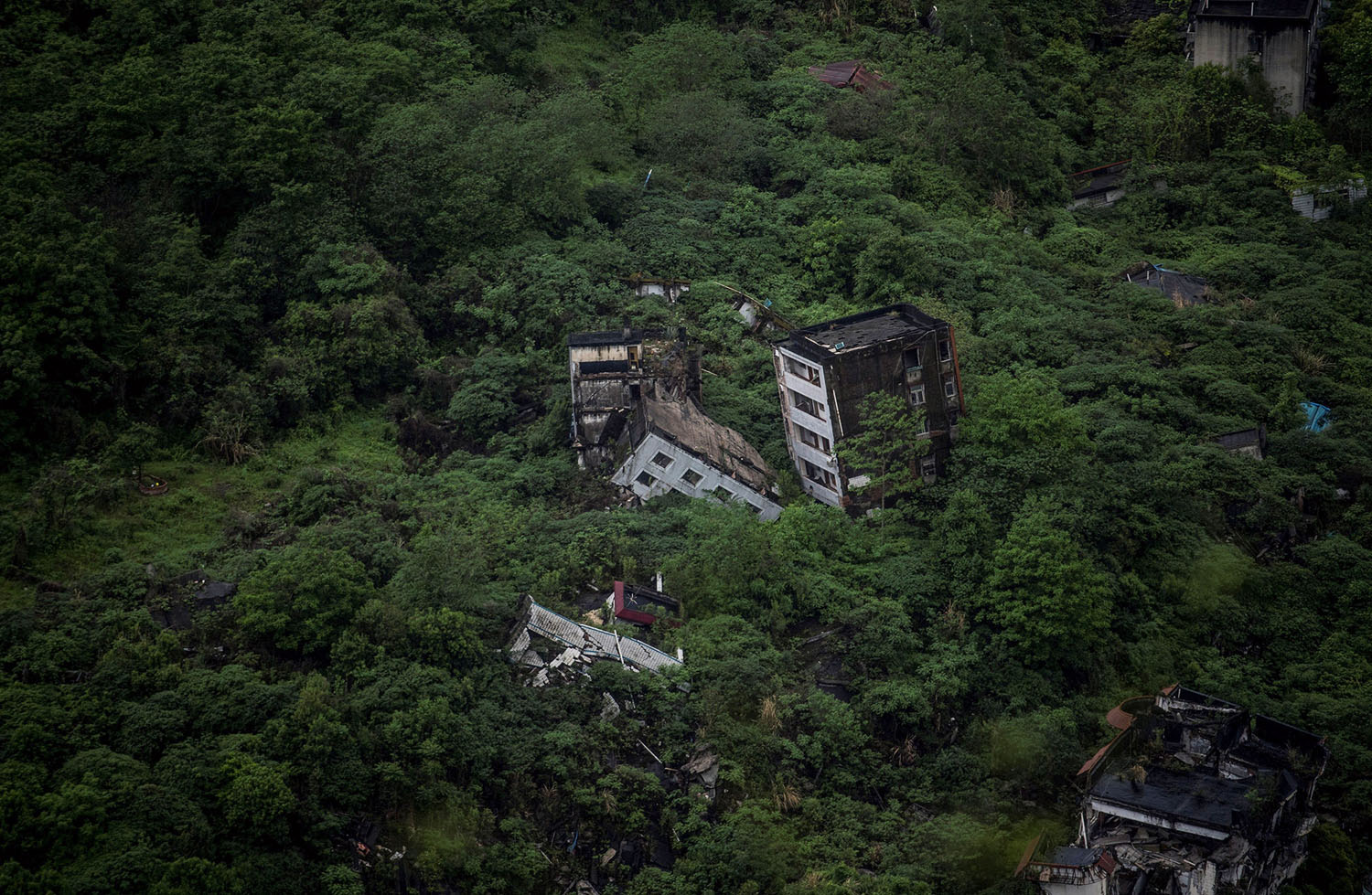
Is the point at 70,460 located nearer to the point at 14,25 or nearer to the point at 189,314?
the point at 189,314

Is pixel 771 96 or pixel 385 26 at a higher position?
pixel 385 26

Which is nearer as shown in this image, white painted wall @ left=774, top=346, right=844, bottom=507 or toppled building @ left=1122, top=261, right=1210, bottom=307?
white painted wall @ left=774, top=346, right=844, bottom=507

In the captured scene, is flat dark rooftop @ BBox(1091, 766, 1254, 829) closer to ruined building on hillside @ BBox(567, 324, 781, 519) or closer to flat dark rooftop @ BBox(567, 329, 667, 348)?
ruined building on hillside @ BBox(567, 324, 781, 519)

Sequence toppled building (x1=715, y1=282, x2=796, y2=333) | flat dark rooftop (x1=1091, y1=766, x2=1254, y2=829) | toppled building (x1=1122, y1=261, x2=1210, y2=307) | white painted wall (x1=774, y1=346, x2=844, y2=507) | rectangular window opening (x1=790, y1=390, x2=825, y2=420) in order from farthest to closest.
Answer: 1. toppled building (x1=1122, y1=261, x2=1210, y2=307)
2. toppled building (x1=715, y1=282, x2=796, y2=333)
3. rectangular window opening (x1=790, y1=390, x2=825, y2=420)
4. white painted wall (x1=774, y1=346, x2=844, y2=507)
5. flat dark rooftop (x1=1091, y1=766, x2=1254, y2=829)

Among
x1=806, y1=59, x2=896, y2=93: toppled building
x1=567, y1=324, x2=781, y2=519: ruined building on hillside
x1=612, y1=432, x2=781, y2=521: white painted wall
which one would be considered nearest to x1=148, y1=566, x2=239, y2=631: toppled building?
x1=567, y1=324, x2=781, y2=519: ruined building on hillside

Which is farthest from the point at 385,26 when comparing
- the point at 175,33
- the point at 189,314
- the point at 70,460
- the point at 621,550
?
the point at 621,550

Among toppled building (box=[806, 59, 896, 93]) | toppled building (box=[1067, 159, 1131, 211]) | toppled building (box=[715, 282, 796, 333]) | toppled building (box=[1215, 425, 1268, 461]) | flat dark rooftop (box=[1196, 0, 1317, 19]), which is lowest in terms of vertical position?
toppled building (box=[1215, 425, 1268, 461])
